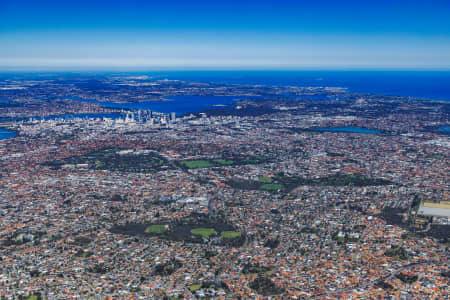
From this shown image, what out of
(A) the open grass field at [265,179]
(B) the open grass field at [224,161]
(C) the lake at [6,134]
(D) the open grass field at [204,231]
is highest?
(C) the lake at [6,134]

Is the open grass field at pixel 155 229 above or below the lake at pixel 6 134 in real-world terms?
below

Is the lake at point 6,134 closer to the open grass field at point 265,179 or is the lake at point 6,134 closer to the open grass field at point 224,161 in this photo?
the open grass field at point 224,161

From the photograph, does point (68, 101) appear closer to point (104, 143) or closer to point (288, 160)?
point (104, 143)

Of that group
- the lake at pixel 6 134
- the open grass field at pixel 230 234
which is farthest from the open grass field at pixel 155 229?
the lake at pixel 6 134

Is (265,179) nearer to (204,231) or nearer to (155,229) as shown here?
(204,231)

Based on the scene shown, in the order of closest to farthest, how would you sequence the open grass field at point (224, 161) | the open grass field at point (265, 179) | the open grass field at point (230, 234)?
the open grass field at point (230, 234) → the open grass field at point (265, 179) → the open grass field at point (224, 161)

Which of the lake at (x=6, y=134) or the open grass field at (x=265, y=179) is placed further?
the lake at (x=6, y=134)

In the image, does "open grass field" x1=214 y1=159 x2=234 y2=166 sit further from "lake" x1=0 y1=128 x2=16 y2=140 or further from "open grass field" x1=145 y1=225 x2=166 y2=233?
"lake" x1=0 y1=128 x2=16 y2=140

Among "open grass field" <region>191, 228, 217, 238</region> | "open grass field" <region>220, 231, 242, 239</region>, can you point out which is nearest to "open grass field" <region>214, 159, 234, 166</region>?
"open grass field" <region>191, 228, 217, 238</region>

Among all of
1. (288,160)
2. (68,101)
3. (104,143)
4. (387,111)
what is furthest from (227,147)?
(68,101)
